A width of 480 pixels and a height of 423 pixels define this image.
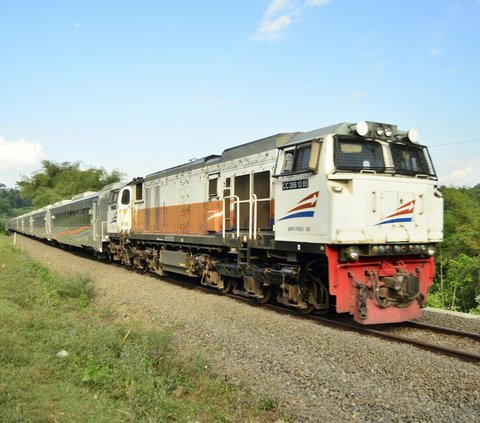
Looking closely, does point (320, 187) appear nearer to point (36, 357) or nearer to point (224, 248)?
point (224, 248)

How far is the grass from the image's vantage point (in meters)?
4.17

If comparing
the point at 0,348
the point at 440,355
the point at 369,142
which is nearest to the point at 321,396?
the point at 440,355

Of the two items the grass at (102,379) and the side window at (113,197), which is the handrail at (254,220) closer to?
the grass at (102,379)

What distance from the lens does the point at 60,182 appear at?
66.4 m

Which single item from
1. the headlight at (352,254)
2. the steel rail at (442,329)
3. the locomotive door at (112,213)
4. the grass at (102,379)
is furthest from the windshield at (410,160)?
Result: the locomotive door at (112,213)

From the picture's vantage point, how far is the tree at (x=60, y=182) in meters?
60.1

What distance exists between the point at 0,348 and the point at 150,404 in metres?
2.32

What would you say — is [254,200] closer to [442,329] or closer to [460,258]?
[442,329]

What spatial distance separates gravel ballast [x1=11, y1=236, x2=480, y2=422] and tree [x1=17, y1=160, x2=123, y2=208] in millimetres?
54260

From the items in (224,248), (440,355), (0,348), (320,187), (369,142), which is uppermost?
(369,142)

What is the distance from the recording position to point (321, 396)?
482 cm

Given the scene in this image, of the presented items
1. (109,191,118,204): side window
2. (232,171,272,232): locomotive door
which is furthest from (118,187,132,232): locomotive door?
(232,171,272,232): locomotive door

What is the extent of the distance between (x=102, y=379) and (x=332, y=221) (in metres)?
4.07

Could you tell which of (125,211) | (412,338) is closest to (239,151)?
(412,338)
